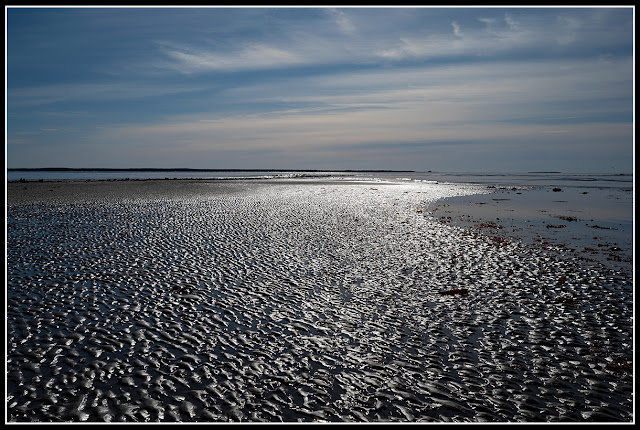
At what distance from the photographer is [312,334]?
10977mm

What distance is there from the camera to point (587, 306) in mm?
13281

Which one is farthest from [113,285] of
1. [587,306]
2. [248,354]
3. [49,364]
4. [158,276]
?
[587,306]

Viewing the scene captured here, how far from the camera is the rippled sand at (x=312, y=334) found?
25.6 feet

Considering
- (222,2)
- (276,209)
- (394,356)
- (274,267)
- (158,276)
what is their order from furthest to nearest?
(276,209) → (274,267) → (158,276) → (394,356) → (222,2)

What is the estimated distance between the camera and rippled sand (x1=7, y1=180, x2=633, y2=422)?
779 centimetres

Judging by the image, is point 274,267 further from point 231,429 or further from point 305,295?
point 231,429

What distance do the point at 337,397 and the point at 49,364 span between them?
20.3 feet

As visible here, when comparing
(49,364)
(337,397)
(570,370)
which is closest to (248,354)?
(337,397)

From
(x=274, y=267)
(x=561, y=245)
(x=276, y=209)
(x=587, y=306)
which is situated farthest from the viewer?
(x=276, y=209)

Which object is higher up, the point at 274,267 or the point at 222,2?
the point at 222,2

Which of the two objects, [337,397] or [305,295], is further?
[305,295]

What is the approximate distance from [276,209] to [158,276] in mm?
23887

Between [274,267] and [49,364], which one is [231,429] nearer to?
[49,364]

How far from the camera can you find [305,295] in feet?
46.7
